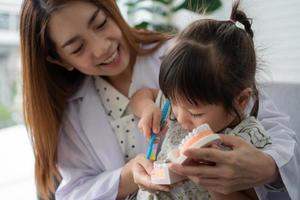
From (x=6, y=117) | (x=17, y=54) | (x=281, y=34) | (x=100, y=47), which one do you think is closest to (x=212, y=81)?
(x=100, y=47)

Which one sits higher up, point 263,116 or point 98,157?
point 263,116

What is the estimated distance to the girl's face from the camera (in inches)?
27.7

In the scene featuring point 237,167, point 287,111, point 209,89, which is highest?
point 209,89

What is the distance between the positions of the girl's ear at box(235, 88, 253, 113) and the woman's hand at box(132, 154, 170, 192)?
0.74 feet

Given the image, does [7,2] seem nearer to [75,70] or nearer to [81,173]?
[75,70]

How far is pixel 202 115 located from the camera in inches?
28.1

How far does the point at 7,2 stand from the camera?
1889 millimetres

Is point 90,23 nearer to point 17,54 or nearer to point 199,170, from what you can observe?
point 199,170

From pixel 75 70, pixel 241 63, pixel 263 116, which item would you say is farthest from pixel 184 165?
pixel 75 70

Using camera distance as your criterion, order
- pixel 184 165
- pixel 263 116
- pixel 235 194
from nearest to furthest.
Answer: pixel 184 165 → pixel 235 194 → pixel 263 116

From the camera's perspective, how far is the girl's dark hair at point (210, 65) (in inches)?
26.7

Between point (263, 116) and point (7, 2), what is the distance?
1.54 meters

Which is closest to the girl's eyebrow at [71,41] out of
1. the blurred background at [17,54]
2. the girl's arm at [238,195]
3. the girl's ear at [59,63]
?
the girl's ear at [59,63]

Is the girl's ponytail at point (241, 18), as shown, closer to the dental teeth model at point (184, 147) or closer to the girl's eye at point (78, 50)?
the dental teeth model at point (184, 147)
